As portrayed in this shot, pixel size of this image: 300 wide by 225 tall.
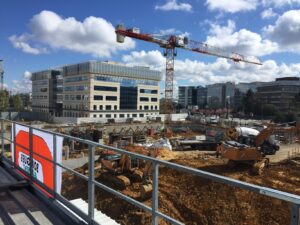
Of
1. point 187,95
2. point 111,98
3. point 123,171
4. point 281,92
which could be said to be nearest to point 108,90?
point 111,98

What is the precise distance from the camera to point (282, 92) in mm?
124438

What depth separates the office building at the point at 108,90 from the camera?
82.6 meters

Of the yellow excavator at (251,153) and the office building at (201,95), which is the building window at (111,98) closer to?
the yellow excavator at (251,153)

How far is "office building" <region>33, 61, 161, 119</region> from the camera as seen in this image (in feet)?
271

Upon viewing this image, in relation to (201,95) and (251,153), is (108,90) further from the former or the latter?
(201,95)

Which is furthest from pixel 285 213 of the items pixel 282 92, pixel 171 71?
pixel 282 92

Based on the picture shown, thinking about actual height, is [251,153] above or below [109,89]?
below

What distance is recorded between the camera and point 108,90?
8600 centimetres

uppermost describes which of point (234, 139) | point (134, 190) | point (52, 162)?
point (52, 162)

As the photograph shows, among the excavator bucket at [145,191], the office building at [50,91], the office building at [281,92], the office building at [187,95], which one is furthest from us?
the office building at [187,95]

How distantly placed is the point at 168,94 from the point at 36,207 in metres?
71.6

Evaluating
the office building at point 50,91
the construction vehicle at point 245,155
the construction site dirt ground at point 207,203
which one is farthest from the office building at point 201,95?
the construction site dirt ground at point 207,203

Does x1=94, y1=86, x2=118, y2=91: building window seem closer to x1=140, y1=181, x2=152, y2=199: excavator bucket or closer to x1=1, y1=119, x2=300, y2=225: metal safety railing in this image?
x1=140, y1=181, x2=152, y2=199: excavator bucket

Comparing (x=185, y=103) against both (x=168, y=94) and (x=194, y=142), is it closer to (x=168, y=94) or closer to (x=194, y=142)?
(x=168, y=94)
